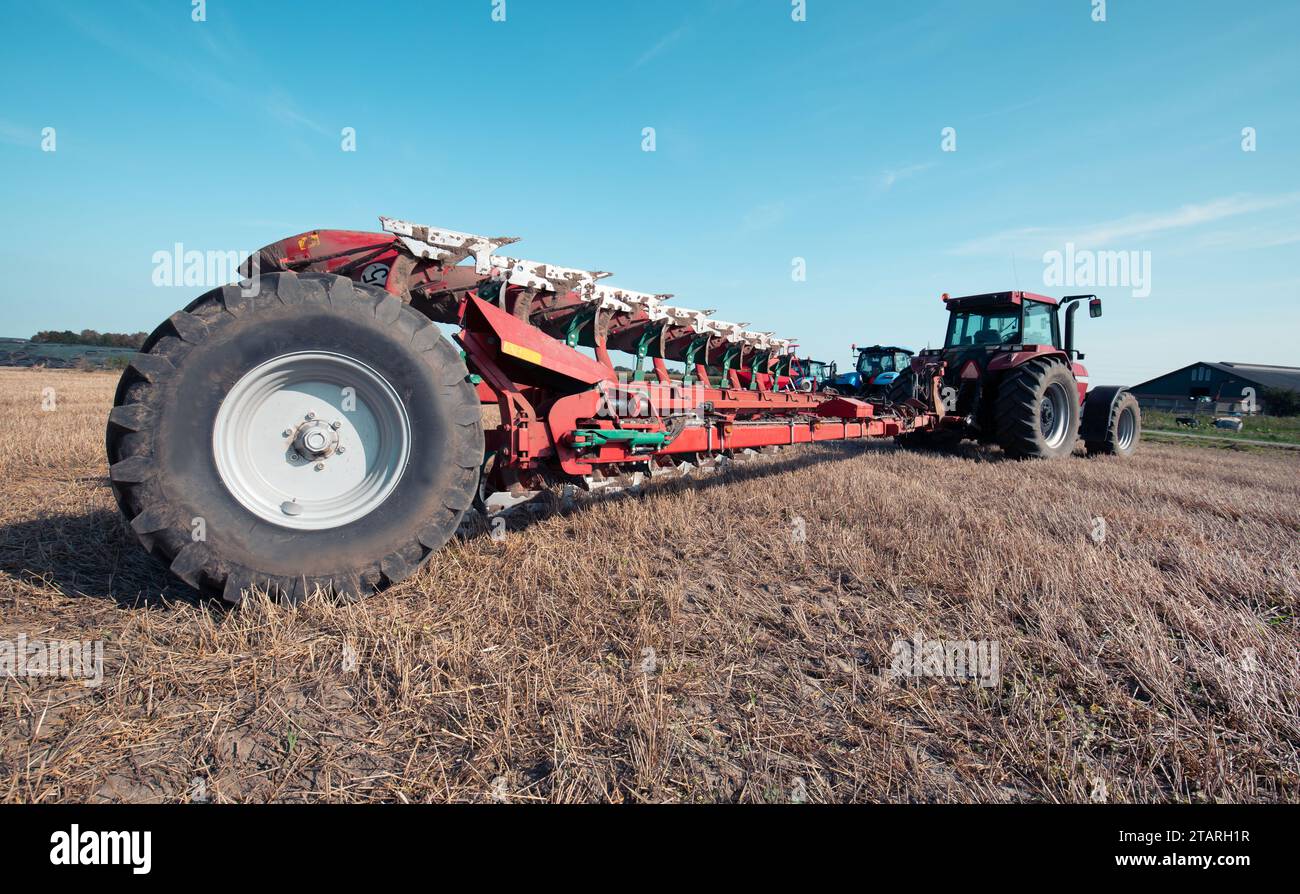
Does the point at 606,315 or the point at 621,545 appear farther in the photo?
the point at 606,315

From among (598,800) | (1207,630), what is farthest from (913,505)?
(598,800)

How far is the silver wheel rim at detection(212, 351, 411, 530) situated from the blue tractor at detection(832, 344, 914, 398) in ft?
45.0

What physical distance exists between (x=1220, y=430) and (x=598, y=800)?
28792 mm

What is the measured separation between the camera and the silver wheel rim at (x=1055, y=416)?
7.47 meters

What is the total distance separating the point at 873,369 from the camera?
55.3ft

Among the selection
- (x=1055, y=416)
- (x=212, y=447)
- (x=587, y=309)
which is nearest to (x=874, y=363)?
(x=1055, y=416)

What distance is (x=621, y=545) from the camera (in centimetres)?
322

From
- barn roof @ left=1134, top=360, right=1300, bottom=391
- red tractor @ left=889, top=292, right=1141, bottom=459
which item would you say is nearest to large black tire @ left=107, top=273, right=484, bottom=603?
red tractor @ left=889, top=292, right=1141, bottom=459

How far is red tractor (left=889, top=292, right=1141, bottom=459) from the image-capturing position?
268 inches

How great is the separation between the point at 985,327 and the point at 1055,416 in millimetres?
1566

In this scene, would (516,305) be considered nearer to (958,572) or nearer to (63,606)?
(63,606)

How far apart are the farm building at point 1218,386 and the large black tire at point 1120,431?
82.6 ft

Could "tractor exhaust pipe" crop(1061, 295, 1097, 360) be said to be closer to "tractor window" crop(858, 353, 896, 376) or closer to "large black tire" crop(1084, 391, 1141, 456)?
"large black tire" crop(1084, 391, 1141, 456)

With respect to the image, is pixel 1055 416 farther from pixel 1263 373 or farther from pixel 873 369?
pixel 1263 373
